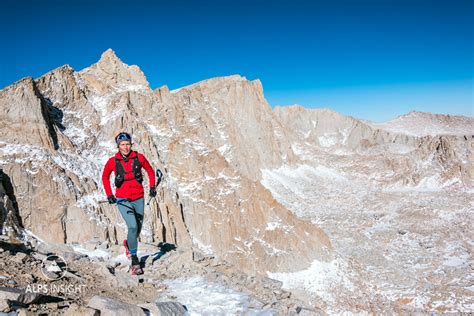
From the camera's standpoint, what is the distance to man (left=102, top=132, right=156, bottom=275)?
10.1m

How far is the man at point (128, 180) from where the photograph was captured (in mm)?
10125

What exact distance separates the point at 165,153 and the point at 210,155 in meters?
8.36

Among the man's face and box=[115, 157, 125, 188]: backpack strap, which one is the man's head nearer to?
the man's face

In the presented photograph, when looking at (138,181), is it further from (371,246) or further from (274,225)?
(371,246)

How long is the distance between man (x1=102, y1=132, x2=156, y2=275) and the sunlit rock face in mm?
5023

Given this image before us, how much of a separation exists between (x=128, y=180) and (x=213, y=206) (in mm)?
47743

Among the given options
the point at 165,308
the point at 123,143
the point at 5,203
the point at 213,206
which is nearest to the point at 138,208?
the point at 123,143

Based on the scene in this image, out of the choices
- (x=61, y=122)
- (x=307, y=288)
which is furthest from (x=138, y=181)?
(x=307, y=288)

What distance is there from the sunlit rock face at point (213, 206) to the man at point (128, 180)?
16.5 ft

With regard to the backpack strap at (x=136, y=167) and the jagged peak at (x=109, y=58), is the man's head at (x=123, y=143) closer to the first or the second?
the backpack strap at (x=136, y=167)

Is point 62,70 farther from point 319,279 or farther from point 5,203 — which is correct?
point 319,279

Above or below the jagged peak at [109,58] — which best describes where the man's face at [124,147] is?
below

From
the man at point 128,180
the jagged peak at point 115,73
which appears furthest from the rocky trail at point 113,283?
the jagged peak at point 115,73

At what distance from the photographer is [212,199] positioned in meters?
58.6
